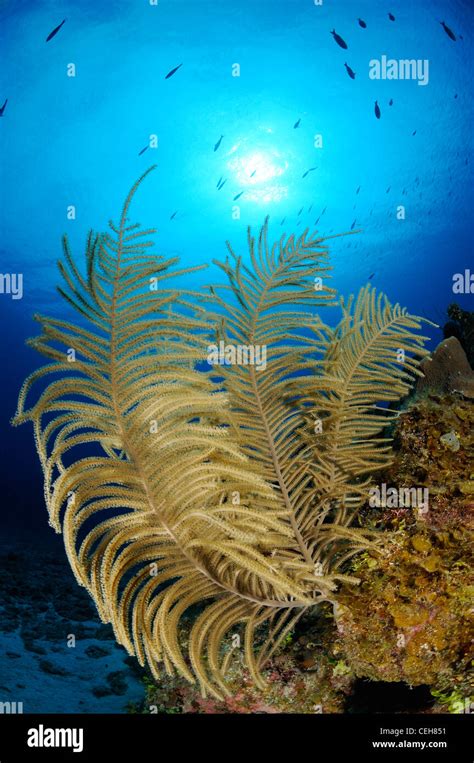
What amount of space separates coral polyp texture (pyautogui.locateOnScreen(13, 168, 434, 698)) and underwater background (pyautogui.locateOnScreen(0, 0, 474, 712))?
916 centimetres

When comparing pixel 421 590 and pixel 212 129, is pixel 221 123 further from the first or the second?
pixel 421 590

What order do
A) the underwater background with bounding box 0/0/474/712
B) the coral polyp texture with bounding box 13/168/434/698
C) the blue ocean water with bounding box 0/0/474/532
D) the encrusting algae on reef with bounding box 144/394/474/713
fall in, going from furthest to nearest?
1. the blue ocean water with bounding box 0/0/474/532
2. the underwater background with bounding box 0/0/474/712
3. the encrusting algae on reef with bounding box 144/394/474/713
4. the coral polyp texture with bounding box 13/168/434/698

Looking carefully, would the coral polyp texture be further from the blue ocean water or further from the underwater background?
the blue ocean water

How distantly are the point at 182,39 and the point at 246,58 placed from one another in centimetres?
389

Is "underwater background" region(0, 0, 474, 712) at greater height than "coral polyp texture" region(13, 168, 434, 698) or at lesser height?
greater

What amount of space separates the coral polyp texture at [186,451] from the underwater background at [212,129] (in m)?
9.16

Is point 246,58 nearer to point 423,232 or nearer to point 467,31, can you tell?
point 467,31

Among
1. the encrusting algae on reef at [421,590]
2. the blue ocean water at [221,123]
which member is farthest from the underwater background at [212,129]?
the encrusting algae on reef at [421,590]

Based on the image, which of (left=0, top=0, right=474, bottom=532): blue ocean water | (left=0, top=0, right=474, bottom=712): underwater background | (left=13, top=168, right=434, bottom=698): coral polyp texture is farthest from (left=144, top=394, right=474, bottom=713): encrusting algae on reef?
(left=0, top=0, right=474, bottom=532): blue ocean water

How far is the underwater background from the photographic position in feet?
71.4
